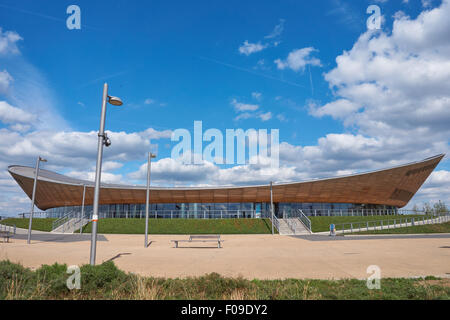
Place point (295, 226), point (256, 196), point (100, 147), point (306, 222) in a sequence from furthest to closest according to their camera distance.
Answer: point (256, 196) → point (306, 222) → point (295, 226) → point (100, 147)

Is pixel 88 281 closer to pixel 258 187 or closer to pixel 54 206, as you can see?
pixel 258 187

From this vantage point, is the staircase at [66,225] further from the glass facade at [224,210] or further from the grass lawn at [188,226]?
the glass facade at [224,210]

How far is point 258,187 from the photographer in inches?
1494

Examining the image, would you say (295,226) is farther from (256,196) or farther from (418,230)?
(418,230)

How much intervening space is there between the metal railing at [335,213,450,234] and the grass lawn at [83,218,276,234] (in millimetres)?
8649

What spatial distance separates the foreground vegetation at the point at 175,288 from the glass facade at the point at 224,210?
34.4m

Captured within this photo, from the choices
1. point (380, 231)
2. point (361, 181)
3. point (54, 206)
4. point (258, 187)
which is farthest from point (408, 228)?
point (54, 206)

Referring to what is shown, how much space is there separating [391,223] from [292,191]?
12011 mm

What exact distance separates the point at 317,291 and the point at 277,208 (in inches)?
1489

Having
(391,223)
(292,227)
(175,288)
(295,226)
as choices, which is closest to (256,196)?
(295,226)

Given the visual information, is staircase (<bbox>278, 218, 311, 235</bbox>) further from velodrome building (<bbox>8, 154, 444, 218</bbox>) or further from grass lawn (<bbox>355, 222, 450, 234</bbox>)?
grass lawn (<bbox>355, 222, 450, 234</bbox>)

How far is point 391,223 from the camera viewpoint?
33.3 metres

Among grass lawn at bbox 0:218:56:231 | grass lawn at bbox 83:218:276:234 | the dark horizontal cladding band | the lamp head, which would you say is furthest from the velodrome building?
the lamp head

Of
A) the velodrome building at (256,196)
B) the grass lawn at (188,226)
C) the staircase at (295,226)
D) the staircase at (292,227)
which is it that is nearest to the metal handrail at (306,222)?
the staircase at (295,226)
